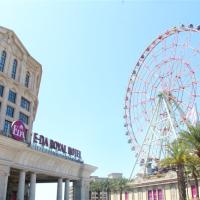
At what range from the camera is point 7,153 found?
1644 inches

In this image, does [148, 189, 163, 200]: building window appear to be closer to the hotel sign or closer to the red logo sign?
the hotel sign

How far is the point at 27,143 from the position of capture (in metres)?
46.9

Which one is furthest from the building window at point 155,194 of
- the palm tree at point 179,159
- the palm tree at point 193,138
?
the palm tree at point 193,138

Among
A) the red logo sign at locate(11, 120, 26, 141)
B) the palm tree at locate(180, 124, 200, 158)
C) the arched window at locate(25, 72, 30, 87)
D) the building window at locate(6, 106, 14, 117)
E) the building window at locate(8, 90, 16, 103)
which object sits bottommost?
the palm tree at locate(180, 124, 200, 158)

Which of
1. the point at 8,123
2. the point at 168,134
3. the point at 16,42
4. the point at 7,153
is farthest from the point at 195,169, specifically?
the point at 16,42

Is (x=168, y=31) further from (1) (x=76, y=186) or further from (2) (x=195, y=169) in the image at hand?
(1) (x=76, y=186)

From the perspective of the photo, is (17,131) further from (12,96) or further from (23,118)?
(23,118)

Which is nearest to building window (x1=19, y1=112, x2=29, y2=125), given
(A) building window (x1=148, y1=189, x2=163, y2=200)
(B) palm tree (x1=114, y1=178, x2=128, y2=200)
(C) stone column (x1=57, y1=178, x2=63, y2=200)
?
(C) stone column (x1=57, y1=178, x2=63, y2=200)

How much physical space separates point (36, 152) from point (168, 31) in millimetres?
37656

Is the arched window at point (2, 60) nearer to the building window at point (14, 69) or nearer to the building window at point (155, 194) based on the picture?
the building window at point (14, 69)

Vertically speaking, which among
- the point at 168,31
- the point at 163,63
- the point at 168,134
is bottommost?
the point at 168,134

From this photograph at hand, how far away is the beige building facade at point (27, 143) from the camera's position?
46.3 metres

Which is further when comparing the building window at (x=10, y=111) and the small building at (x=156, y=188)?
the small building at (x=156, y=188)

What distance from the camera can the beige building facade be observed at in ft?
152
